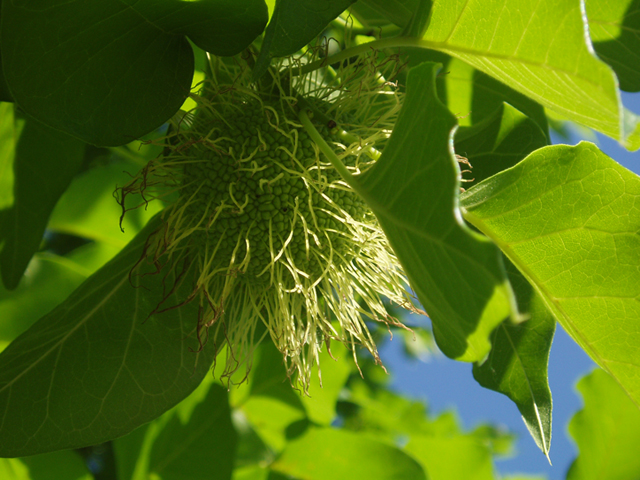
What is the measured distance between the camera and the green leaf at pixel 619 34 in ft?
2.79

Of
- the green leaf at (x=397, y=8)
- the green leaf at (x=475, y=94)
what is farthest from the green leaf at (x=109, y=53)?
→ the green leaf at (x=475, y=94)

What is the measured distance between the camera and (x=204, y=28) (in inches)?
26.4

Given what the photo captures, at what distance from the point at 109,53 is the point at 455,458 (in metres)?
1.20

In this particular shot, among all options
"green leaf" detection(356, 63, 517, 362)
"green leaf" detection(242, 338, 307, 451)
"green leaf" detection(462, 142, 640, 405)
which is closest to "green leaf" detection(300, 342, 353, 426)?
"green leaf" detection(242, 338, 307, 451)

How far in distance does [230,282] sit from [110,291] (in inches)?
7.4

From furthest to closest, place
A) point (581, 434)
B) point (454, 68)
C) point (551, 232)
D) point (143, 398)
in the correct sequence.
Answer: point (581, 434)
point (454, 68)
point (143, 398)
point (551, 232)

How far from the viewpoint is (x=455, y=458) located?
143 centimetres

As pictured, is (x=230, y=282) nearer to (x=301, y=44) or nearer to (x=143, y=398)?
(x=143, y=398)

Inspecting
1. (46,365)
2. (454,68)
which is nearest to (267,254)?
(46,365)

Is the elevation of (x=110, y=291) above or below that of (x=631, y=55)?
below

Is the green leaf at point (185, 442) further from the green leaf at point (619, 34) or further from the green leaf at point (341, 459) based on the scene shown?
the green leaf at point (619, 34)

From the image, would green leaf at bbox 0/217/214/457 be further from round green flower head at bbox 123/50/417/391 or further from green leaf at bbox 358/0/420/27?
green leaf at bbox 358/0/420/27

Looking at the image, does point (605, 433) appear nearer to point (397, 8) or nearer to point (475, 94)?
point (475, 94)

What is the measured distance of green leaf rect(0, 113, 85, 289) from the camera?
3.24 ft
